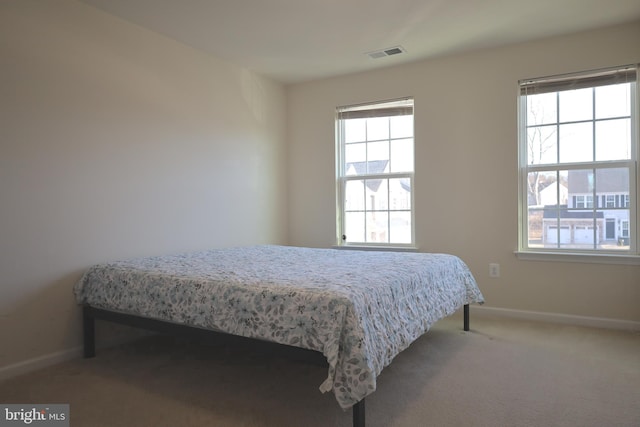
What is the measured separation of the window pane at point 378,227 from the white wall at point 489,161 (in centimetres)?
37

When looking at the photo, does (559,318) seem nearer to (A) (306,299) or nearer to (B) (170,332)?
(A) (306,299)

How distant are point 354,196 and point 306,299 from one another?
2.72 m

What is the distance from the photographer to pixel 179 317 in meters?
2.34

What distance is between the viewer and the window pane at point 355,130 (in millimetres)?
4473

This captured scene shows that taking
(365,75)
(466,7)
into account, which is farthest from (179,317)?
(365,75)

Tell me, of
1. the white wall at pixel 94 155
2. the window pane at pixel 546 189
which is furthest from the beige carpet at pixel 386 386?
the window pane at pixel 546 189

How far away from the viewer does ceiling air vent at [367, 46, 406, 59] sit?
12.2 ft

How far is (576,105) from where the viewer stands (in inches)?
138

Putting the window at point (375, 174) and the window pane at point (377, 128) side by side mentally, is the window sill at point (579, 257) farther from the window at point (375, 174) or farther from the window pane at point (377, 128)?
the window pane at point (377, 128)

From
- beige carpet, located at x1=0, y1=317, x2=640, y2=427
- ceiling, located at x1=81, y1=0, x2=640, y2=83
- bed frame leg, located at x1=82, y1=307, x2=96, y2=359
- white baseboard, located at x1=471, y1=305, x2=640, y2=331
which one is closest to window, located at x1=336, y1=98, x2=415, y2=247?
ceiling, located at x1=81, y1=0, x2=640, y2=83

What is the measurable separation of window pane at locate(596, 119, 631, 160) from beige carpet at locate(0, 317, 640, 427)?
1.41 metres

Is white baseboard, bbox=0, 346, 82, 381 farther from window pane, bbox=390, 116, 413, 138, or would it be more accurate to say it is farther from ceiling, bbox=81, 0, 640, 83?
window pane, bbox=390, 116, 413, 138

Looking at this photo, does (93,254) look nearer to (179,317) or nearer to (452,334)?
(179,317)

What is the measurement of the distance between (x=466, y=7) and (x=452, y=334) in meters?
A: 2.41
